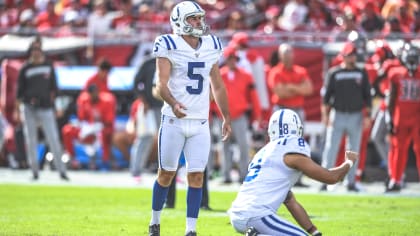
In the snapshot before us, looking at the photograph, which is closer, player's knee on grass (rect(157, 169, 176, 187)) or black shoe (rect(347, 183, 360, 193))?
player's knee on grass (rect(157, 169, 176, 187))

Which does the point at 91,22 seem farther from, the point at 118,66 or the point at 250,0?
the point at 250,0

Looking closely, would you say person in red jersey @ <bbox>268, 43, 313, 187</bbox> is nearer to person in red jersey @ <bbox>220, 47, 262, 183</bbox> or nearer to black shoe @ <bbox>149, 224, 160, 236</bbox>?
person in red jersey @ <bbox>220, 47, 262, 183</bbox>

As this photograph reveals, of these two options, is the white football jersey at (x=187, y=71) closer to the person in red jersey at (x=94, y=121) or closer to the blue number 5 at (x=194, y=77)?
the blue number 5 at (x=194, y=77)

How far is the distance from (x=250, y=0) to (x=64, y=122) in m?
5.27

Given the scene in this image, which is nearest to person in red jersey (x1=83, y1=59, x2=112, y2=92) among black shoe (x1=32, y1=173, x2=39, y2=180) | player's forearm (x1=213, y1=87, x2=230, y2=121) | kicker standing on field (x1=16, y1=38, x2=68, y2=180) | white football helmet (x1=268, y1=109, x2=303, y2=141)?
kicker standing on field (x1=16, y1=38, x2=68, y2=180)

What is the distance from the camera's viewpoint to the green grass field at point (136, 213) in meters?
10.9

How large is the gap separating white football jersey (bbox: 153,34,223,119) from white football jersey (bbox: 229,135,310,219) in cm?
139

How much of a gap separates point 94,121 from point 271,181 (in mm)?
12321

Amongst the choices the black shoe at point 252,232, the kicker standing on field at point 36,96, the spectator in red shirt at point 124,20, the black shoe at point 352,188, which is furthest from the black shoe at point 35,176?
the black shoe at point 252,232

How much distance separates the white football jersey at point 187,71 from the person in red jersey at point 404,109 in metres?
6.61

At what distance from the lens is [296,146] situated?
888cm

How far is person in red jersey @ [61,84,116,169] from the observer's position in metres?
20.8

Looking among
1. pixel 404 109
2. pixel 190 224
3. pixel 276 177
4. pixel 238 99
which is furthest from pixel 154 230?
pixel 238 99

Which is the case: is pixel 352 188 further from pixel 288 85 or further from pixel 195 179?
pixel 195 179
